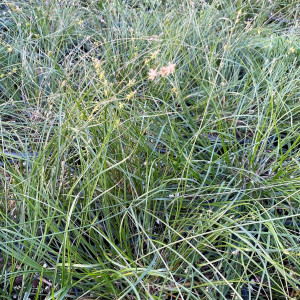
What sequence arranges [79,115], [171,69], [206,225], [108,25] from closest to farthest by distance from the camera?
1. [171,69]
2. [206,225]
3. [79,115]
4. [108,25]

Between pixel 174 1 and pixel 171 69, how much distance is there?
1988 millimetres

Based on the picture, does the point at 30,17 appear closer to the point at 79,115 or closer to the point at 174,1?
the point at 174,1

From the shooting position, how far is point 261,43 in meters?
2.37

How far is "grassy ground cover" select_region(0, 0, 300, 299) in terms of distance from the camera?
118cm

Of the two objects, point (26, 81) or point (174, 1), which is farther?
point (174, 1)

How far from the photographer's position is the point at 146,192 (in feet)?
4.04

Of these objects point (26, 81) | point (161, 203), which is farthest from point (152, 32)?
point (161, 203)

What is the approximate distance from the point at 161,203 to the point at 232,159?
0.42 m

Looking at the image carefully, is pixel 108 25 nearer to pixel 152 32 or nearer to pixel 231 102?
pixel 152 32

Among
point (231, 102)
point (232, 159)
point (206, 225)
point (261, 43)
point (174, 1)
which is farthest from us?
point (174, 1)

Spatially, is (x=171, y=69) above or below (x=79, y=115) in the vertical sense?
above

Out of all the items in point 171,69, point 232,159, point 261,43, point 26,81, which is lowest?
point 26,81

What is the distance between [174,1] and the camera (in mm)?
2799

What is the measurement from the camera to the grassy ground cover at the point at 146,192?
118 centimetres
